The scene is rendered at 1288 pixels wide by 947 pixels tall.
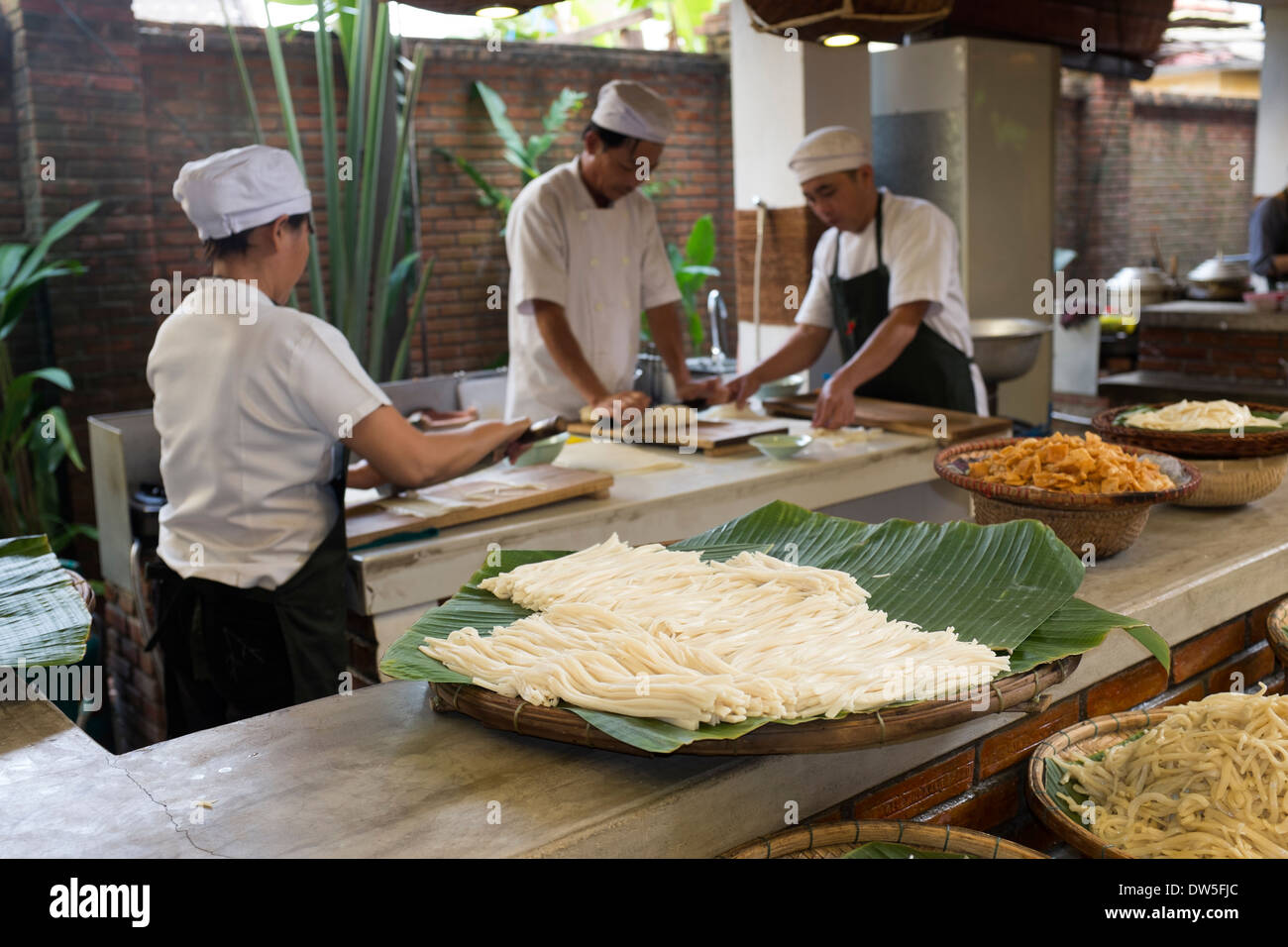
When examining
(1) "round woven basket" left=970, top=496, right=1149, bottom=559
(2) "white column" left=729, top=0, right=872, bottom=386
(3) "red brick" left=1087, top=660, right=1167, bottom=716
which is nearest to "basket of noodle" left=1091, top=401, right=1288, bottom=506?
(1) "round woven basket" left=970, top=496, right=1149, bottom=559

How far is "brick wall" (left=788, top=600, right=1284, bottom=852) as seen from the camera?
163 centimetres

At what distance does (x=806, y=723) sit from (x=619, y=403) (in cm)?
251

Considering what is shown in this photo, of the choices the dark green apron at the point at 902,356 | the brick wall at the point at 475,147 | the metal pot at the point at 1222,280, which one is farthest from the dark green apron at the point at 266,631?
the metal pot at the point at 1222,280

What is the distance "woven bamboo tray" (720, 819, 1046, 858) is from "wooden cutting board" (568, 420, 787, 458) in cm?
222

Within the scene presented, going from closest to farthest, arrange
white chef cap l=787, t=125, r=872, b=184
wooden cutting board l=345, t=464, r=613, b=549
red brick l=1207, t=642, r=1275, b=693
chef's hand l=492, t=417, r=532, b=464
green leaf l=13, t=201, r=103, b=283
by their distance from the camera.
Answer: red brick l=1207, t=642, r=1275, b=693, wooden cutting board l=345, t=464, r=613, b=549, chef's hand l=492, t=417, r=532, b=464, white chef cap l=787, t=125, r=872, b=184, green leaf l=13, t=201, r=103, b=283

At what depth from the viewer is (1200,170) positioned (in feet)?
46.0

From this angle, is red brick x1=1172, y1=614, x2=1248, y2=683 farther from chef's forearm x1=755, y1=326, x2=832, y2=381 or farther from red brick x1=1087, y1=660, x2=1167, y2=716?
chef's forearm x1=755, y1=326, x2=832, y2=381

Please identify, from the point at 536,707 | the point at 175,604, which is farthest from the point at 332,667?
→ the point at 536,707

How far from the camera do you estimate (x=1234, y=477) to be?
241cm

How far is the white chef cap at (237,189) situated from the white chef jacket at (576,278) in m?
1.63

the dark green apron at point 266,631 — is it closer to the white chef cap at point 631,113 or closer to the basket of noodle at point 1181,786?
the basket of noodle at point 1181,786

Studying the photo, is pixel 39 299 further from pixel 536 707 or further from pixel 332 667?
pixel 536 707

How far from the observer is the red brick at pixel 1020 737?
175cm

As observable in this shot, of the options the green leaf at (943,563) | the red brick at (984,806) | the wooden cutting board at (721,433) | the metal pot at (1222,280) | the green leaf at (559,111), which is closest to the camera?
the green leaf at (943,563)
